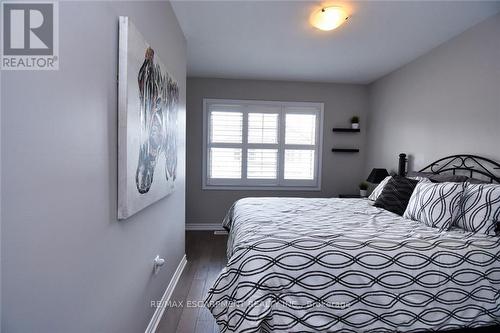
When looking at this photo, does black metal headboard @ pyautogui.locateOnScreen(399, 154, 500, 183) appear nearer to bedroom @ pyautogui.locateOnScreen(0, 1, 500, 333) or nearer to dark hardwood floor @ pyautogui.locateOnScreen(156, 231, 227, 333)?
bedroom @ pyautogui.locateOnScreen(0, 1, 500, 333)

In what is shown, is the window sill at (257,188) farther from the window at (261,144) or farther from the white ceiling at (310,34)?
the white ceiling at (310,34)

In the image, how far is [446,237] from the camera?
61.5 inches

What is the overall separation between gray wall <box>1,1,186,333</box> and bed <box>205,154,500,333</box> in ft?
1.94

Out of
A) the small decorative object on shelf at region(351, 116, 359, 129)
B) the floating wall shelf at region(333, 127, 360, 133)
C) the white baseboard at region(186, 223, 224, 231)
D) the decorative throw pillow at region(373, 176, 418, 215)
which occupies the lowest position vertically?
the white baseboard at region(186, 223, 224, 231)

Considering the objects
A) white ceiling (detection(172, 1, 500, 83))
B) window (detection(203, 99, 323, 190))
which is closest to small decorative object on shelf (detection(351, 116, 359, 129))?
window (detection(203, 99, 323, 190))

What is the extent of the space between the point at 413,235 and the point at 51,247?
197 centimetres

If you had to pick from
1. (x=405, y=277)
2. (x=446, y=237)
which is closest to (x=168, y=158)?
(x=405, y=277)

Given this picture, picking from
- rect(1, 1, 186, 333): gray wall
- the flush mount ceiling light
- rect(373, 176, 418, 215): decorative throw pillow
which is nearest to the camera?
rect(1, 1, 186, 333): gray wall

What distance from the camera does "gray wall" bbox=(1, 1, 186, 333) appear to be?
0.66 metres

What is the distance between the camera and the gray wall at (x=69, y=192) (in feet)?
2.17

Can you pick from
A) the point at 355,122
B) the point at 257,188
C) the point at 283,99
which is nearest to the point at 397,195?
the point at 355,122

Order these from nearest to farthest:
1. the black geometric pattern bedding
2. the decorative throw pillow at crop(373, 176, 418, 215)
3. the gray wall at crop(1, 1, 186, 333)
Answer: the gray wall at crop(1, 1, 186, 333), the black geometric pattern bedding, the decorative throw pillow at crop(373, 176, 418, 215)

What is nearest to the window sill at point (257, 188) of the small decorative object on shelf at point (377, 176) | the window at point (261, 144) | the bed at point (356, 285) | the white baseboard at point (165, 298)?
the window at point (261, 144)

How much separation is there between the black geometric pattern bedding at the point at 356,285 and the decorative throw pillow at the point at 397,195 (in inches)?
29.9
